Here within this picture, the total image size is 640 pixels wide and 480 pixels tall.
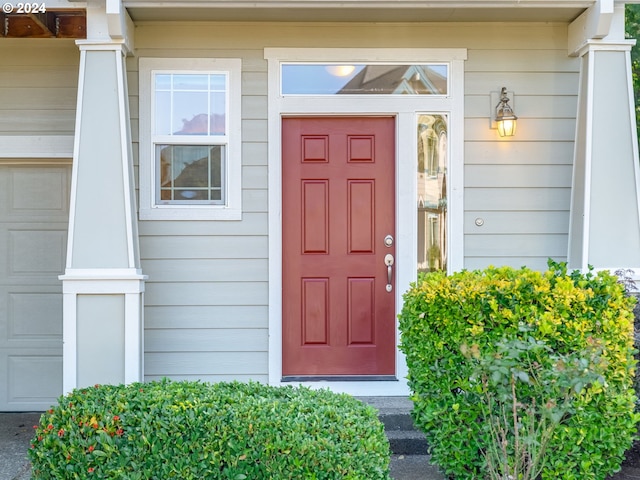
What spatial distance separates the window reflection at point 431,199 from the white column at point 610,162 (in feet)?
3.02

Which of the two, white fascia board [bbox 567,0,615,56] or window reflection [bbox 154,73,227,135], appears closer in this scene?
white fascia board [bbox 567,0,615,56]

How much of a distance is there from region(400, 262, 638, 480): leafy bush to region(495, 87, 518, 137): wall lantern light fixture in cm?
135

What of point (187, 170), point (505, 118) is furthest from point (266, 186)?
point (505, 118)

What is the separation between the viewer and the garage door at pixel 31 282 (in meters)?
4.65

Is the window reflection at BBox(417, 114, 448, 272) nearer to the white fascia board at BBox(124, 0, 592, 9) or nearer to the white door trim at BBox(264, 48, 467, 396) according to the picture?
the white door trim at BBox(264, 48, 467, 396)

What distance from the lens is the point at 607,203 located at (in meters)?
4.04

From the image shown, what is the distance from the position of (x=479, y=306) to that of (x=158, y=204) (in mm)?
2347

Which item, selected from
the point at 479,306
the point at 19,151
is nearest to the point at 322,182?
the point at 479,306

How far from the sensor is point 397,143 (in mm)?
4434

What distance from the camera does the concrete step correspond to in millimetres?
3857

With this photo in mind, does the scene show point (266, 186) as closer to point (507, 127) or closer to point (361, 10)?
point (361, 10)

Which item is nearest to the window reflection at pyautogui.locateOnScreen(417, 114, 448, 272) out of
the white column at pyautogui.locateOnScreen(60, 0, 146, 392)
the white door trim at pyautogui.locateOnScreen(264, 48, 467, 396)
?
the white door trim at pyautogui.locateOnScreen(264, 48, 467, 396)

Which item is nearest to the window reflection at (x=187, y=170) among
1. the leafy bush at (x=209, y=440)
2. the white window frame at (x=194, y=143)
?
the white window frame at (x=194, y=143)

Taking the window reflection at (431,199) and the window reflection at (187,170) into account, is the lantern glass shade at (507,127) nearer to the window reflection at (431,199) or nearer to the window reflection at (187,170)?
the window reflection at (431,199)
